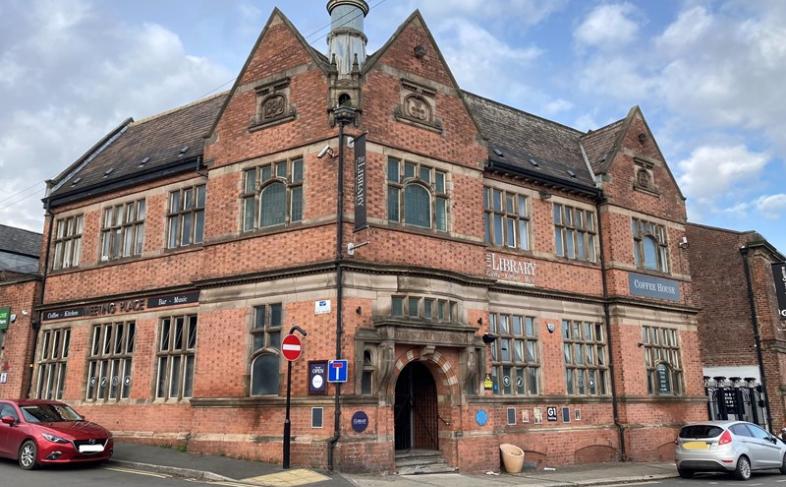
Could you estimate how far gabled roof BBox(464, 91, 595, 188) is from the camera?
73.0 feet

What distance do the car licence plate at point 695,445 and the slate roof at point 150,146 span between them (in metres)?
16.4

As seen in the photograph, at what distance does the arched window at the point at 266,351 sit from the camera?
16281mm

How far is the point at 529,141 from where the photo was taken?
24.2 m

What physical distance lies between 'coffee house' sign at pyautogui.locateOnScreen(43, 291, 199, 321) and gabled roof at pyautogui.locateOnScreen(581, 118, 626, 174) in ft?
49.1

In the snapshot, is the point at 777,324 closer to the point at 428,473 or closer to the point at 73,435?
the point at 428,473

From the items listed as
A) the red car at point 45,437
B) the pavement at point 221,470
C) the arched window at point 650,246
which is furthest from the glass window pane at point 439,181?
the red car at point 45,437

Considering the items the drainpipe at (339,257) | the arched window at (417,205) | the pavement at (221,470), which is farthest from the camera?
the arched window at (417,205)

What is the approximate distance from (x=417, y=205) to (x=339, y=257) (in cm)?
313

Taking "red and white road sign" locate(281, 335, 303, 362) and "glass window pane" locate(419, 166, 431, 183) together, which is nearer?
"red and white road sign" locate(281, 335, 303, 362)

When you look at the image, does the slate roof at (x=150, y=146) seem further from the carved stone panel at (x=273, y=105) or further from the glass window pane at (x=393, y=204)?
the glass window pane at (x=393, y=204)

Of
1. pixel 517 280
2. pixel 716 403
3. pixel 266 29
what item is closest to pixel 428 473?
pixel 517 280

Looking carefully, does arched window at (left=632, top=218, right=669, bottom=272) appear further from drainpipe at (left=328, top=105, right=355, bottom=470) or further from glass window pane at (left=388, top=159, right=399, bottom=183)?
drainpipe at (left=328, top=105, right=355, bottom=470)

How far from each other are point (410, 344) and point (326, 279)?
103 inches

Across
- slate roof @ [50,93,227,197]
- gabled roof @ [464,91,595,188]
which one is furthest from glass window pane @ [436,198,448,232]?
slate roof @ [50,93,227,197]
